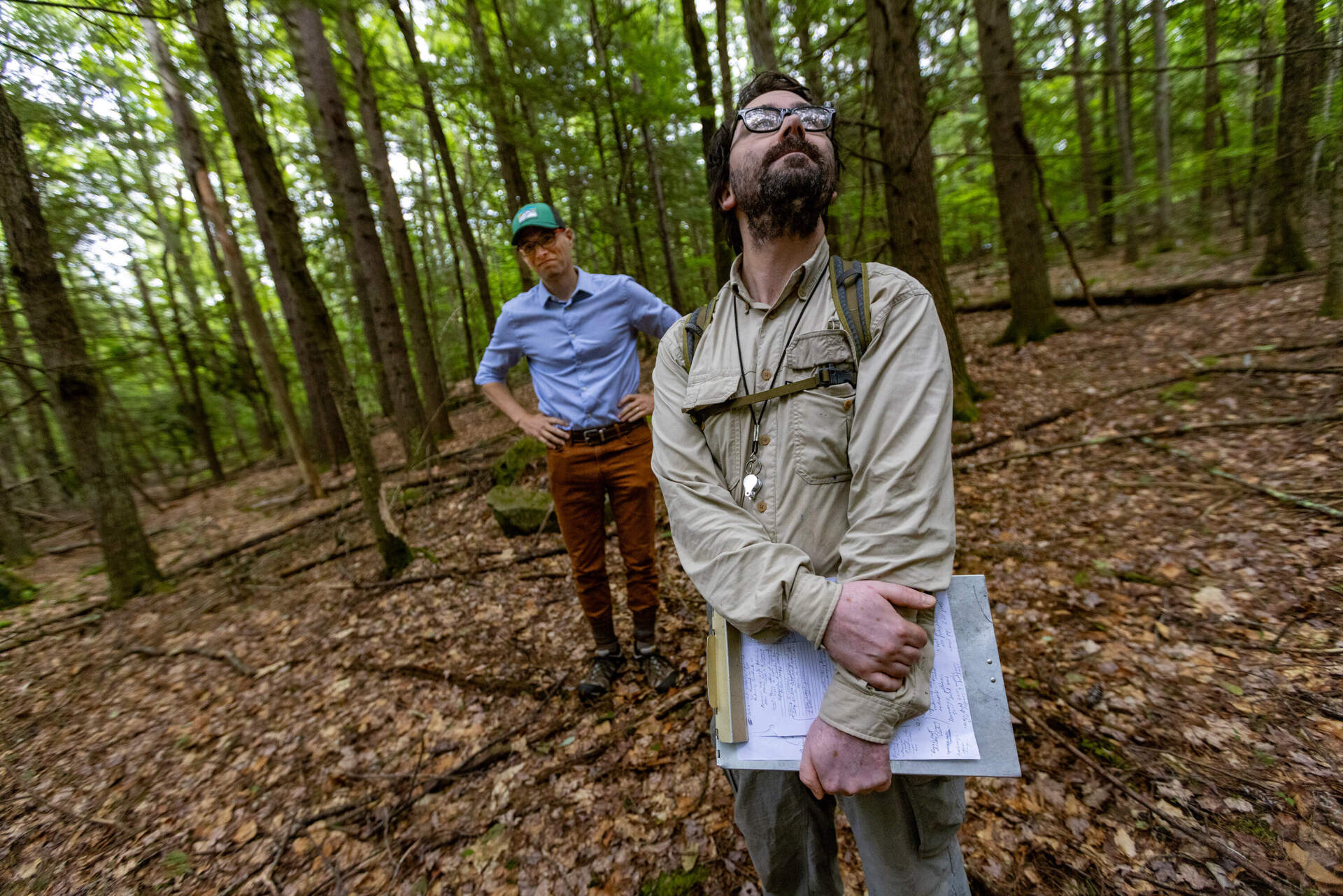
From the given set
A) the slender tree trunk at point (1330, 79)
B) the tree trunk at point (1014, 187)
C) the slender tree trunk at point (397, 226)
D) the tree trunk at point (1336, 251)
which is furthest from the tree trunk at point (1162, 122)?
the slender tree trunk at point (397, 226)

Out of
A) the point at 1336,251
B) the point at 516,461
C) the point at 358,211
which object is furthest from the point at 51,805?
the point at 1336,251

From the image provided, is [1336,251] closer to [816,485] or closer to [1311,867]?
[1311,867]

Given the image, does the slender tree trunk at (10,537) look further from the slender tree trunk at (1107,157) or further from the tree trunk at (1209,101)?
the slender tree trunk at (1107,157)

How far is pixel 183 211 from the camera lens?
48.3 feet

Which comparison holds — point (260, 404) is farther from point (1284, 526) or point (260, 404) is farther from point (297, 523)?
point (1284, 526)

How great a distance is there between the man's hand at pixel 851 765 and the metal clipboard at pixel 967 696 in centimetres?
5

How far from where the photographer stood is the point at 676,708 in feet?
10.3

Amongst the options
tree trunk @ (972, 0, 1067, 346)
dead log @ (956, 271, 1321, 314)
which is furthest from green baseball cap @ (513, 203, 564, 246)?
dead log @ (956, 271, 1321, 314)

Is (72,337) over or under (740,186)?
over

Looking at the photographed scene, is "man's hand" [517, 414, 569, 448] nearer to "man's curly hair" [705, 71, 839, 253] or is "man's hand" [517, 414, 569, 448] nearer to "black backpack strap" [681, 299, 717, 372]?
"black backpack strap" [681, 299, 717, 372]

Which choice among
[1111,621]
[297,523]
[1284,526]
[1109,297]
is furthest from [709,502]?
[1109,297]

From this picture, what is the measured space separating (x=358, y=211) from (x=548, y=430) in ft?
22.3

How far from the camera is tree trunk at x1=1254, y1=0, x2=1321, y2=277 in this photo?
5.87 m

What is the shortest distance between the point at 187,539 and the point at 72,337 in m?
4.67
